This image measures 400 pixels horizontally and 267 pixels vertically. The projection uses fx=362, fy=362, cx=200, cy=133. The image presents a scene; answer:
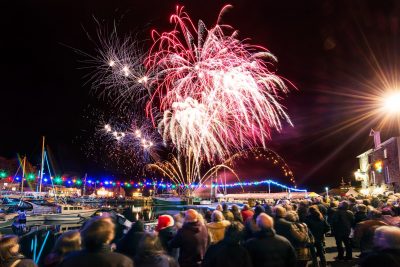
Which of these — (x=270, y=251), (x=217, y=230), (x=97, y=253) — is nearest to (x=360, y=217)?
(x=217, y=230)

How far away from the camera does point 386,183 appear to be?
45.0m

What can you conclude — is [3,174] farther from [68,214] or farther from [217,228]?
[217,228]

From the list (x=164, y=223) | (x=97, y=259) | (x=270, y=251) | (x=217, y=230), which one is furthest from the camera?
(x=217, y=230)

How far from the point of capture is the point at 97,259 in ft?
12.1

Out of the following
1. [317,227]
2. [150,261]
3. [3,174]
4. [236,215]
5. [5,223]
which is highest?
[3,174]

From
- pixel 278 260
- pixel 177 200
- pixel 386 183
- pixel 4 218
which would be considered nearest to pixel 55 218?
pixel 4 218

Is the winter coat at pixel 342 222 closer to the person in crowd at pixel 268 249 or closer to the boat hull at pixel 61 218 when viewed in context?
the person in crowd at pixel 268 249

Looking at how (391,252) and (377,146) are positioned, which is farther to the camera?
(377,146)

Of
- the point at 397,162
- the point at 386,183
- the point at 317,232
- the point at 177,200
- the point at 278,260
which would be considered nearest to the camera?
the point at 278,260

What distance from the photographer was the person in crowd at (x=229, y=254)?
16.0 ft

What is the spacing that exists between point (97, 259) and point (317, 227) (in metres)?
7.71

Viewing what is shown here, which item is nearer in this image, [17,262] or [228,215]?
[17,262]

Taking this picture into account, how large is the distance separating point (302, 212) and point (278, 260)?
609cm

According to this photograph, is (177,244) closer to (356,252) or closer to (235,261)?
(235,261)
